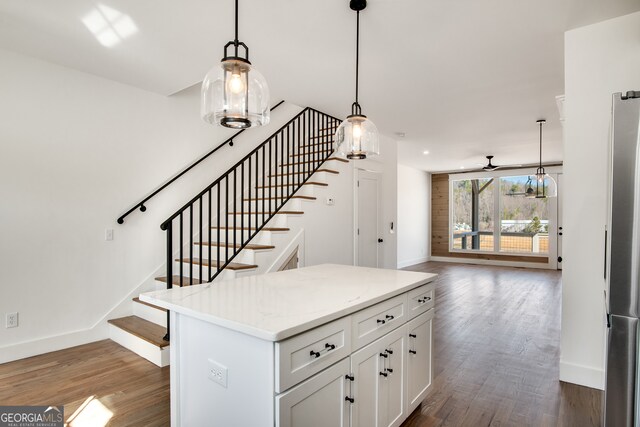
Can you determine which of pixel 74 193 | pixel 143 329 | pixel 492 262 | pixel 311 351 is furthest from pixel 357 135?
pixel 492 262

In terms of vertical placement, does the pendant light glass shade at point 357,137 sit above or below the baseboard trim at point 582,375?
above

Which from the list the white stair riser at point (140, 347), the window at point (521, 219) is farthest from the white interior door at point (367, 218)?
the window at point (521, 219)

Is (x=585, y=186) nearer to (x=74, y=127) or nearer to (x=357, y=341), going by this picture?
(x=357, y=341)

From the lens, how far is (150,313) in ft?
11.5

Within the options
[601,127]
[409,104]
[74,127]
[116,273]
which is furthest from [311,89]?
[116,273]

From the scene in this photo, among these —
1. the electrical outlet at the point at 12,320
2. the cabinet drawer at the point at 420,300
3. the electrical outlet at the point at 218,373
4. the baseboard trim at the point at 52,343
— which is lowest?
the baseboard trim at the point at 52,343

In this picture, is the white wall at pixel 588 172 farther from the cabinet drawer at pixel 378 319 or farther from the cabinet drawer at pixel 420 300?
the cabinet drawer at pixel 378 319

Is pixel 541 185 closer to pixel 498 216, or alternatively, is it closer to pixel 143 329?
pixel 498 216

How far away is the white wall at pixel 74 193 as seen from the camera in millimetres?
3012

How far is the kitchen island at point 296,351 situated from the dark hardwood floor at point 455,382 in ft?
1.90

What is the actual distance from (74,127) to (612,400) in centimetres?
445

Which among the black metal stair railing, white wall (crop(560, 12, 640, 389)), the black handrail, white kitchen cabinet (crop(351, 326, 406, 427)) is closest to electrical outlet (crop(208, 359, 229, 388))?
white kitchen cabinet (crop(351, 326, 406, 427))

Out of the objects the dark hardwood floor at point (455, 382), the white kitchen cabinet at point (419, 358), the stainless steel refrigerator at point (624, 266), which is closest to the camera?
the stainless steel refrigerator at point (624, 266)

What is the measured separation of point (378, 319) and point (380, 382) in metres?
0.33
